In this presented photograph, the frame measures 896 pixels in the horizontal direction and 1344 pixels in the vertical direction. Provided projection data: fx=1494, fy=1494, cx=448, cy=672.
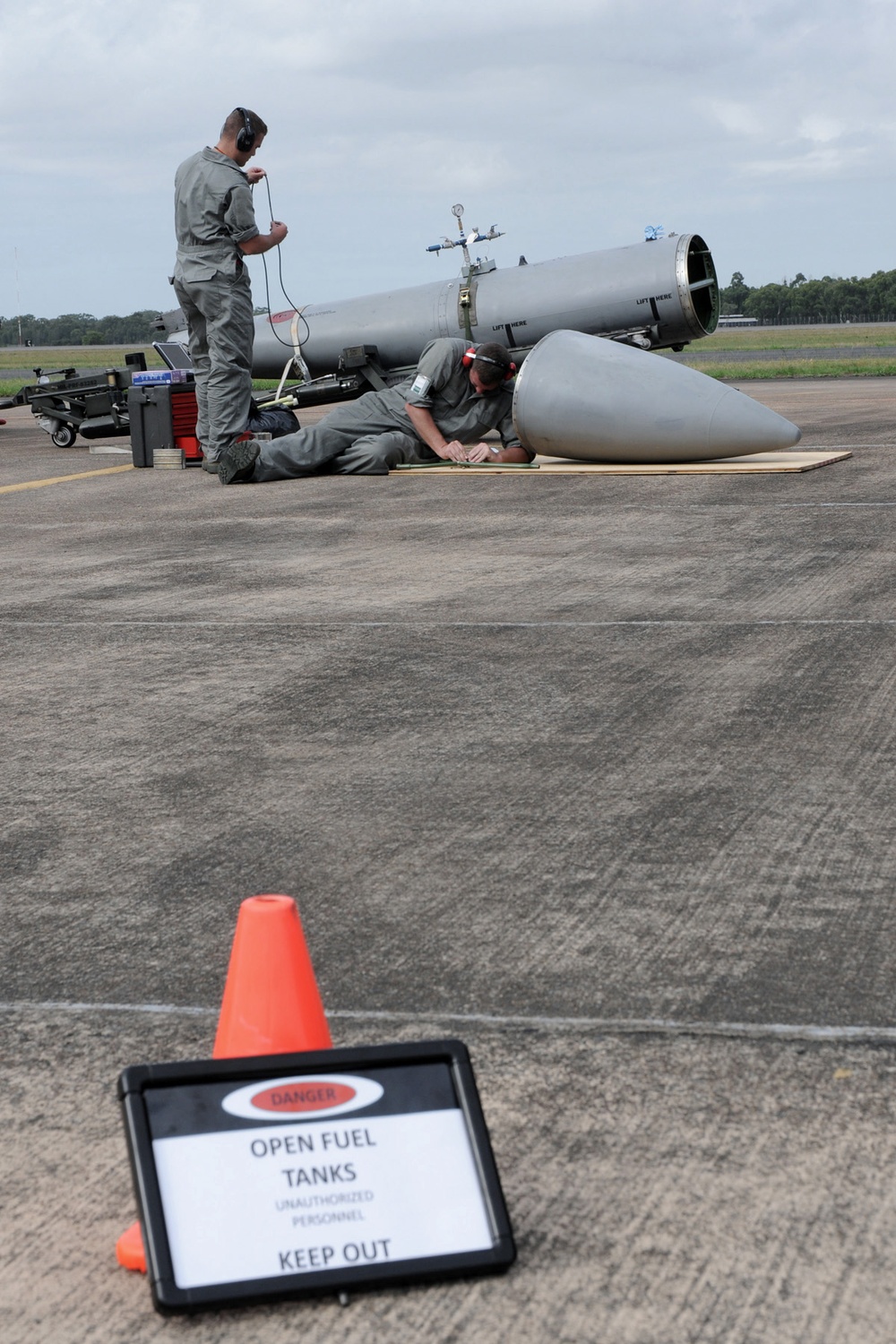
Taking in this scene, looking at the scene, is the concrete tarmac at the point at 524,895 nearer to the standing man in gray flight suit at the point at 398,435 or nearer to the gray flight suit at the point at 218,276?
the standing man in gray flight suit at the point at 398,435

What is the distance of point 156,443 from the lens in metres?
12.3

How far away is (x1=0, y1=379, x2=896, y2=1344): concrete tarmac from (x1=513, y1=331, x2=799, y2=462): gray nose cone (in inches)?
136

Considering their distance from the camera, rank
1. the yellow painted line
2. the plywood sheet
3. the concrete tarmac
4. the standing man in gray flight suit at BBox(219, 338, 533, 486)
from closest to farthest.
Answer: the concrete tarmac, the plywood sheet, the standing man in gray flight suit at BBox(219, 338, 533, 486), the yellow painted line

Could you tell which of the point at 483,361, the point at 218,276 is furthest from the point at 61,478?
the point at 483,361

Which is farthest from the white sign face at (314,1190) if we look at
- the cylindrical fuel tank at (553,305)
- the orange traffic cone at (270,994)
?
the cylindrical fuel tank at (553,305)

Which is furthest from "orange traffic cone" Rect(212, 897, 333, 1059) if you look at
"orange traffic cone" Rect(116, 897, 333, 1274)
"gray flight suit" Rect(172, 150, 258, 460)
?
"gray flight suit" Rect(172, 150, 258, 460)

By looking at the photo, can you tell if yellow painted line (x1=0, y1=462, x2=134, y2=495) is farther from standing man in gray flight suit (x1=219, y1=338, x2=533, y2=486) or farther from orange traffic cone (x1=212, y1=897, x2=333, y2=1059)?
orange traffic cone (x1=212, y1=897, x2=333, y2=1059)

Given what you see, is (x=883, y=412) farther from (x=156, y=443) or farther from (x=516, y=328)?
(x=156, y=443)

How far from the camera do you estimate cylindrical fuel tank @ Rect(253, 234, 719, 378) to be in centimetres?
1348

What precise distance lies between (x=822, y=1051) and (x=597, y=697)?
220cm

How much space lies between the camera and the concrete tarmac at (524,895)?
5.89 ft

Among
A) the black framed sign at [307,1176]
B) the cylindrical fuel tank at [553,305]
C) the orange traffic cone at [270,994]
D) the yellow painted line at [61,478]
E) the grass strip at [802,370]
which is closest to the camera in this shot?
the black framed sign at [307,1176]

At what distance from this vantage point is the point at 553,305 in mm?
13680

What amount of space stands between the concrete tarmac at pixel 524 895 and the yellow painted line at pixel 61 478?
15.4 feet
